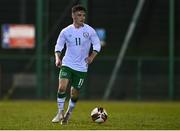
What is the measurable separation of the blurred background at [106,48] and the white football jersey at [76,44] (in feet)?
50.5

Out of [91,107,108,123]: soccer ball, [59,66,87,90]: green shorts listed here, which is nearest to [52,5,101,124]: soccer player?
[59,66,87,90]: green shorts

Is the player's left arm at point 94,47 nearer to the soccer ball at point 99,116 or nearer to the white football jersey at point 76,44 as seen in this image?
the white football jersey at point 76,44

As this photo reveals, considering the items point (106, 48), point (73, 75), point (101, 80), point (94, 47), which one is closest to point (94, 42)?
point (94, 47)

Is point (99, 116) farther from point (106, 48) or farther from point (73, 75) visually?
point (106, 48)

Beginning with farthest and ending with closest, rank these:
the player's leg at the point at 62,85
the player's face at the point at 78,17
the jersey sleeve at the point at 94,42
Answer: the jersey sleeve at the point at 94,42 < the player's leg at the point at 62,85 < the player's face at the point at 78,17

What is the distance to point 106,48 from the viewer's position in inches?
1181

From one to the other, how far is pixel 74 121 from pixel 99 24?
15.9 m

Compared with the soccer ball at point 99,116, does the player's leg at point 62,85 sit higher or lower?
higher

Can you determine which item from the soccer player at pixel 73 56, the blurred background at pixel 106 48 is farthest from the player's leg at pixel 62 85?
the blurred background at pixel 106 48

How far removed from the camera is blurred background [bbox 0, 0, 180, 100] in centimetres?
2948

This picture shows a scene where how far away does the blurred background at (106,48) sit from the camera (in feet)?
96.7

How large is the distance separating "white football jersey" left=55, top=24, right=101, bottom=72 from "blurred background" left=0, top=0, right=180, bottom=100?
1539 centimetres

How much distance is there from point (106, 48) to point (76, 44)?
16133 mm

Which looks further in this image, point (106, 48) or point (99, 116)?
point (106, 48)
